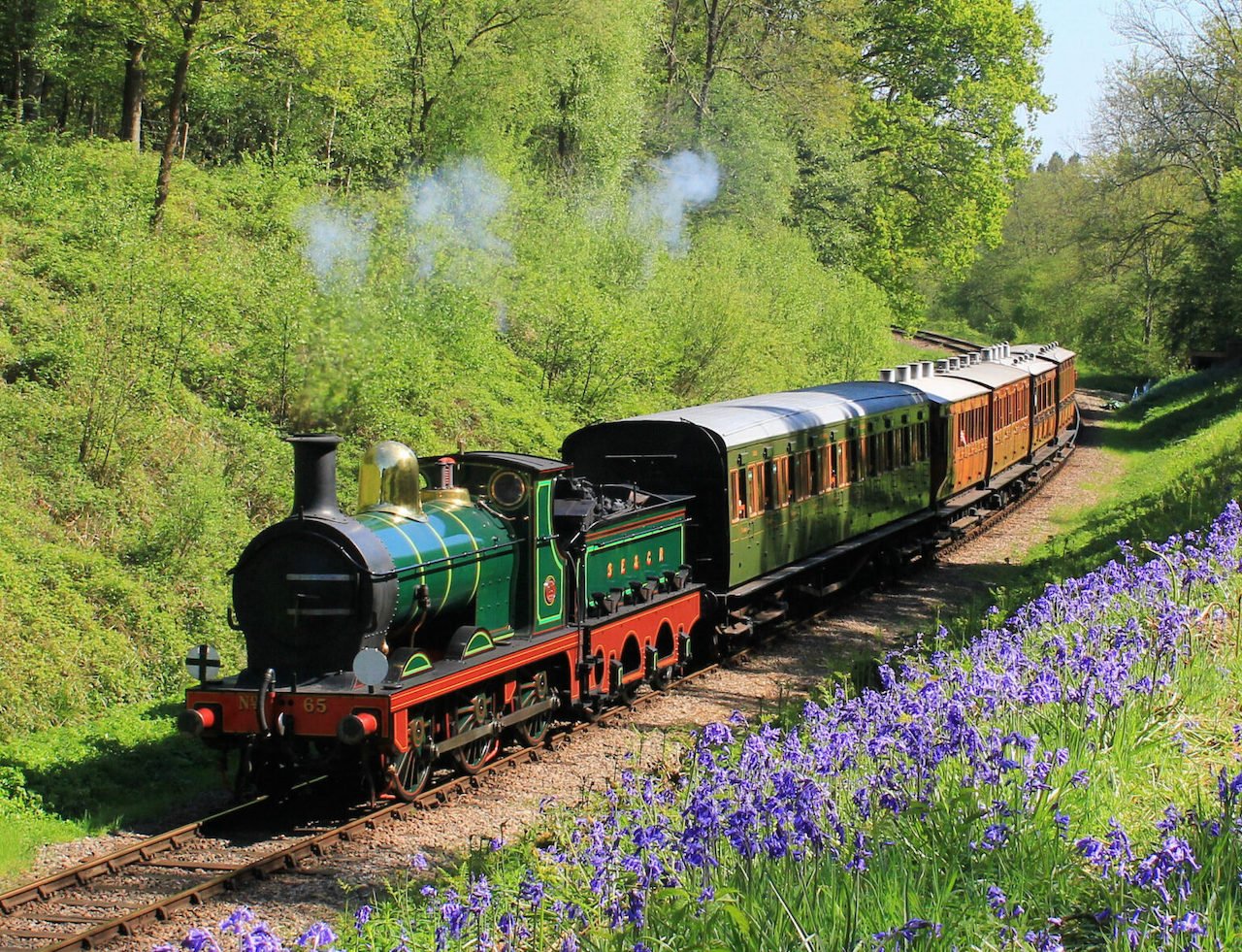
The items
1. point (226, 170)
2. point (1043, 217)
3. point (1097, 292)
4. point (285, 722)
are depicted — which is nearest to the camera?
point (285, 722)

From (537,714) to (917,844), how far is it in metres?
6.44

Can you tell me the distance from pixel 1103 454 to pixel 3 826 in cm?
3528

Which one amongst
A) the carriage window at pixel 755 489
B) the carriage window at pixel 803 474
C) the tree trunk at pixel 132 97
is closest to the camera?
the carriage window at pixel 755 489

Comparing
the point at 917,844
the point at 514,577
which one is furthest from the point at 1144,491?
the point at 917,844

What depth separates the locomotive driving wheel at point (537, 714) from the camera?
1191 centimetres

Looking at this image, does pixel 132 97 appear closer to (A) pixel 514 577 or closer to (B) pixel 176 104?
(B) pixel 176 104

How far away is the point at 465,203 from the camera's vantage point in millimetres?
25812

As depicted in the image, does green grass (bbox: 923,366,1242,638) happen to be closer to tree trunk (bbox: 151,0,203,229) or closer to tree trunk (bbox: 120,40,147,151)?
tree trunk (bbox: 151,0,203,229)

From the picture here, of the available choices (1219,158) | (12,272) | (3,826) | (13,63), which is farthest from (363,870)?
(1219,158)

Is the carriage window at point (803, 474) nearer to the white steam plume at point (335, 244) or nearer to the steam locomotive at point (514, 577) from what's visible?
the steam locomotive at point (514, 577)

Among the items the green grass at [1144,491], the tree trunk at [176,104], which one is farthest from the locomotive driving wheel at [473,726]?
the tree trunk at [176,104]

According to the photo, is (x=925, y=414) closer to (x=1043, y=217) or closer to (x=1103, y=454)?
(x=1103, y=454)

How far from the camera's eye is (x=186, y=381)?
18031 mm

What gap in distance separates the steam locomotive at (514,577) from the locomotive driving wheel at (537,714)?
2 centimetres
